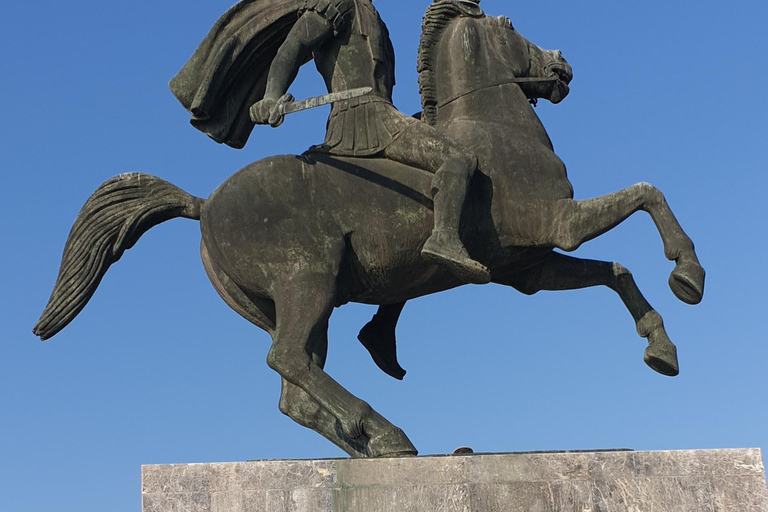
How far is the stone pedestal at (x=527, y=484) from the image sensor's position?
6.76 meters

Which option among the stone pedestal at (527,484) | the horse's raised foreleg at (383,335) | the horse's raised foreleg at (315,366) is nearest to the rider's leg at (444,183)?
the horse's raised foreleg at (315,366)

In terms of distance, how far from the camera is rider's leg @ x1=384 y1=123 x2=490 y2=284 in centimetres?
725

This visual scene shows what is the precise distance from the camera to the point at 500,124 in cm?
807

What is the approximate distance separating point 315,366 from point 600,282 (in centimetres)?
216

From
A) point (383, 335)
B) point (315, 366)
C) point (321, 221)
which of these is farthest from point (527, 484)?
point (383, 335)

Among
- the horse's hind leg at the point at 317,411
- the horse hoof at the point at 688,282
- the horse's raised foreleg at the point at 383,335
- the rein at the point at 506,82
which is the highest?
the rein at the point at 506,82

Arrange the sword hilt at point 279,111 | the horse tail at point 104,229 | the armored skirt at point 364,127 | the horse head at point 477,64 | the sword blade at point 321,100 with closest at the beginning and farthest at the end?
1. the sword blade at point 321,100
2. the sword hilt at point 279,111
3. the armored skirt at point 364,127
4. the horse tail at point 104,229
5. the horse head at point 477,64

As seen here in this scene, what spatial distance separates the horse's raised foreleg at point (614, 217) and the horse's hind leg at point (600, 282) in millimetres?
453

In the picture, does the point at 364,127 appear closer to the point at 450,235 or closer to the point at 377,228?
the point at 377,228

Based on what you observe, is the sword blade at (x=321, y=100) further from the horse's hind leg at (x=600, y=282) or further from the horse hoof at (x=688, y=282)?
the horse hoof at (x=688, y=282)

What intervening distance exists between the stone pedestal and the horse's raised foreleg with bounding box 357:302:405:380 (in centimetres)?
192

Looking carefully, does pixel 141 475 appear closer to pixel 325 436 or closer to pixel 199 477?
pixel 199 477

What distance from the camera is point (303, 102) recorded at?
7418 millimetres

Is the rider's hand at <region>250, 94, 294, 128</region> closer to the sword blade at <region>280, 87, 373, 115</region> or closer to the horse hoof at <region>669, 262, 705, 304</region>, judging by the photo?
the sword blade at <region>280, 87, 373, 115</region>
